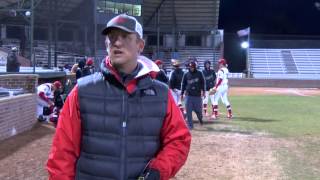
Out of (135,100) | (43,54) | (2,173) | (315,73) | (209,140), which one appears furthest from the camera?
(315,73)

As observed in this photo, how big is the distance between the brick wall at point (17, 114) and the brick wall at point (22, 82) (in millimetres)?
389

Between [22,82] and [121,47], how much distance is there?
37.7ft

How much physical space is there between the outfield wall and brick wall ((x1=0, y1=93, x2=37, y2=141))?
30.5 m

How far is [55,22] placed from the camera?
32.4 meters

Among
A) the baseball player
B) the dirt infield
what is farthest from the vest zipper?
the baseball player

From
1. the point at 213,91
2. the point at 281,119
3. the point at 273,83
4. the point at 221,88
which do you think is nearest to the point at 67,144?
the point at 213,91

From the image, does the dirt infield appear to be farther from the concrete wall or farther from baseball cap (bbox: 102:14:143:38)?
baseball cap (bbox: 102:14:143:38)

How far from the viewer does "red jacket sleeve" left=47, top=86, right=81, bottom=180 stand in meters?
3.10

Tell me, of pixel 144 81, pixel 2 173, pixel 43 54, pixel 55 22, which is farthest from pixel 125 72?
pixel 43 54

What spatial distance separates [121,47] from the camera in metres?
3.12

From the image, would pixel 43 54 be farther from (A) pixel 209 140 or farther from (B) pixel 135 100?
(B) pixel 135 100

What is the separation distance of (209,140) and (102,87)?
29.8ft

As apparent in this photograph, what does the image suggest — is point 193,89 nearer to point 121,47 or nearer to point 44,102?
point 44,102

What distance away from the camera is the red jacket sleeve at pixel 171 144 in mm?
3161
